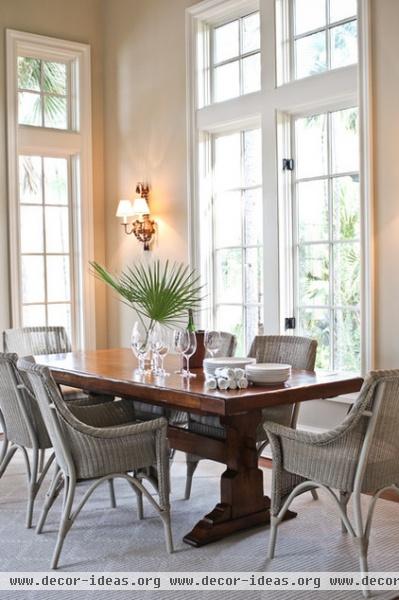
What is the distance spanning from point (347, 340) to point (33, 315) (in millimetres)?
2860

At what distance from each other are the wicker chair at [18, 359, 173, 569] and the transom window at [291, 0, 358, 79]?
9.05 ft

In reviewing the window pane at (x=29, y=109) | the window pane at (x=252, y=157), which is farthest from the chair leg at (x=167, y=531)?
the window pane at (x=29, y=109)

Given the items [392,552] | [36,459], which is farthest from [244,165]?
[392,552]

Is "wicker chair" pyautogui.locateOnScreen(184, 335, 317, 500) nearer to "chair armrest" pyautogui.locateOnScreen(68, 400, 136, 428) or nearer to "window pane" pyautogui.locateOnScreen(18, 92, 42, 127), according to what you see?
"chair armrest" pyautogui.locateOnScreen(68, 400, 136, 428)

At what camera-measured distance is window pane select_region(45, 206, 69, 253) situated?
6.48 metres

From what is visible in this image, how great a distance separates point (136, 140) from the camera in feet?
21.0

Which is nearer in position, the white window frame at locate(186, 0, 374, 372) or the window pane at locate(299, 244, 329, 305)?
the white window frame at locate(186, 0, 374, 372)

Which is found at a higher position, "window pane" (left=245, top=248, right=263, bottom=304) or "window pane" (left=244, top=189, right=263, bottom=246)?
"window pane" (left=244, top=189, right=263, bottom=246)

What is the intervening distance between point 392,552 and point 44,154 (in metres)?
4.50

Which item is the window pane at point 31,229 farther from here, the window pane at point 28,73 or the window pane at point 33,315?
the window pane at point 28,73

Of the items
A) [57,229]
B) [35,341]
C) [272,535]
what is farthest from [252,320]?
[272,535]

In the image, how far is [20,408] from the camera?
3773 mm

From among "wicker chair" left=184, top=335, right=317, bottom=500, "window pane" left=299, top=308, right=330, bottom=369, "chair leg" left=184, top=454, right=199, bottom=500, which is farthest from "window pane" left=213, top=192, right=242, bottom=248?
"chair leg" left=184, top=454, right=199, bottom=500

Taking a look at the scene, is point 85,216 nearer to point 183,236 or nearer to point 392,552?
point 183,236
